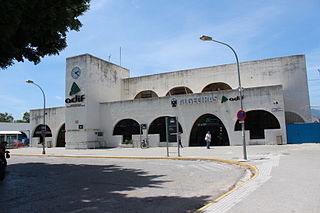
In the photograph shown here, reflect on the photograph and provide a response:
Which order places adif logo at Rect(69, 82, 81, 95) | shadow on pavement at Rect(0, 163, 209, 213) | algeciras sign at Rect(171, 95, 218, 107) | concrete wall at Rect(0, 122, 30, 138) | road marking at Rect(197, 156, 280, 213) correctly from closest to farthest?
road marking at Rect(197, 156, 280, 213) → shadow on pavement at Rect(0, 163, 209, 213) → algeciras sign at Rect(171, 95, 218, 107) → adif logo at Rect(69, 82, 81, 95) → concrete wall at Rect(0, 122, 30, 138)

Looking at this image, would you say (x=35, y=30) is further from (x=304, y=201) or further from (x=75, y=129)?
(x=75, y=129)

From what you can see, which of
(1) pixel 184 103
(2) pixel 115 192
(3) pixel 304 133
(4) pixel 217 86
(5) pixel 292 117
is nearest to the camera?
(2) pixel 115 192

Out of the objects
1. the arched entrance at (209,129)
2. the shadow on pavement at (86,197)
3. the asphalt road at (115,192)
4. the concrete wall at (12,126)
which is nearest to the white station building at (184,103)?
the arched entrance at (209,129)

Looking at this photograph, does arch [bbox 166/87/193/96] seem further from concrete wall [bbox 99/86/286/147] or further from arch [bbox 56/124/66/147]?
arch [bbox 56/124/66/147]

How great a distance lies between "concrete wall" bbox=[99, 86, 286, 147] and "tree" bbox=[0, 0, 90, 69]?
1786 centimetres

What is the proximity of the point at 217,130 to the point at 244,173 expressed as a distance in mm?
17184

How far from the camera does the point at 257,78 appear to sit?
29.2 metres

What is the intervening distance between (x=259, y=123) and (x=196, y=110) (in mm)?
6049

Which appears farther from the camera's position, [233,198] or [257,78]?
[257,78]

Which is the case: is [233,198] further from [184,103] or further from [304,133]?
[184,103]

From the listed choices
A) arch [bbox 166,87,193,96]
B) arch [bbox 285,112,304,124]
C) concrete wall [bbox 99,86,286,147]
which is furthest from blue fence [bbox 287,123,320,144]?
A: arch [bbox 166,87,193,96]

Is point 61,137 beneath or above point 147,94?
beneath

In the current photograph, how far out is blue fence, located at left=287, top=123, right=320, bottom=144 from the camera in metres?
23.6

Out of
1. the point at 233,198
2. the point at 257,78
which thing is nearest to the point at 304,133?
the point at 257,78
